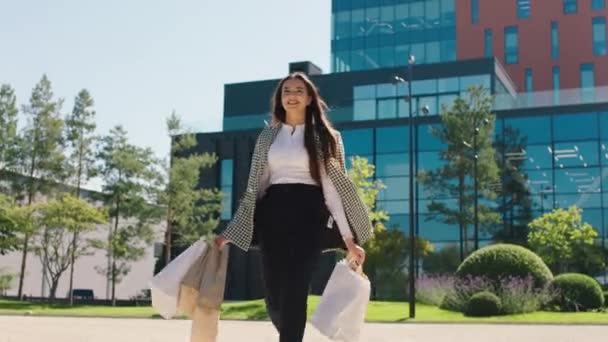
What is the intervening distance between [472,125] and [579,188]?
7627 mm

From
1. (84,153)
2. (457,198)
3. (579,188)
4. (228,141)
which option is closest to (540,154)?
(579,188)

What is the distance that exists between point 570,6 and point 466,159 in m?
25.9

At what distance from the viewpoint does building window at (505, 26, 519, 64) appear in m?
57.3

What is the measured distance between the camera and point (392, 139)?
42.7m

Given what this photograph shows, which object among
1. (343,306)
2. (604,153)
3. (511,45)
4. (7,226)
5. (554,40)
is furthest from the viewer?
(511,45)

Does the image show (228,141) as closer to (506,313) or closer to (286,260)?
(506,313)

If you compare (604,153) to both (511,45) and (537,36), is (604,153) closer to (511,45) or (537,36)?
(537,36)

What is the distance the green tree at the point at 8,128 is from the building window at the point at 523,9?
119ft

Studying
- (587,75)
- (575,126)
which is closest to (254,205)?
(575,126)

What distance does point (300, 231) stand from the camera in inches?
165

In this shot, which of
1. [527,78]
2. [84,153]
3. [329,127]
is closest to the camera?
[329,127]

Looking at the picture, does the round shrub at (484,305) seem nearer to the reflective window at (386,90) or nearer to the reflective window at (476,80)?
the reflective window at (386,90)

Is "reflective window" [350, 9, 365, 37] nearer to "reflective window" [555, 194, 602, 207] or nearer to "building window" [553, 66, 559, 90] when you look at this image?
"building window" [553, 66, 559, 90]

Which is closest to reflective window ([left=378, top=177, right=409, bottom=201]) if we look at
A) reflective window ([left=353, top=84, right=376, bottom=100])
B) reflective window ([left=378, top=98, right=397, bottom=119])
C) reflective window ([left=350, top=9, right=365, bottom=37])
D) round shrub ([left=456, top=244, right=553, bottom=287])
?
reflective window ([left=378, top=98, right=397, bottom=119])
